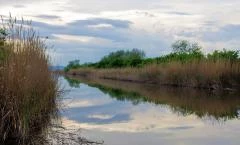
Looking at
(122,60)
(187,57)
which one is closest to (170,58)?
(187,57)

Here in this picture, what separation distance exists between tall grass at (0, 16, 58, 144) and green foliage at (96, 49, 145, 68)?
43351 millimetres

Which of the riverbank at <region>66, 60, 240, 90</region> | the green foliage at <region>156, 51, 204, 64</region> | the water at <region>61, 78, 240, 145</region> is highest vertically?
the green foliage at <region>156, 51, 204, 64</region>

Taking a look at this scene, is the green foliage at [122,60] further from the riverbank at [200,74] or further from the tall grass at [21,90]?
the tall grass at [21,90]

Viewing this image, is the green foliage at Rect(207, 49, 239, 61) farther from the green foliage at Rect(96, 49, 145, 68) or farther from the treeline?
the green foliage at Rect(96, 49, 145, 68)

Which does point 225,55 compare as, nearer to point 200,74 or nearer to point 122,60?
point 200,74

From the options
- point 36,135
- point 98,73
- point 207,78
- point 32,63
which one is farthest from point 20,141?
point 98,73

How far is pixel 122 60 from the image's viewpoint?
63.8m

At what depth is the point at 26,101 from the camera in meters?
7.34

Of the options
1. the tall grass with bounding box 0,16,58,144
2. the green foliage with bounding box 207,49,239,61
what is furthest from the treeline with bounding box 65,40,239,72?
the tall grass with bounding box 0,16,58,144

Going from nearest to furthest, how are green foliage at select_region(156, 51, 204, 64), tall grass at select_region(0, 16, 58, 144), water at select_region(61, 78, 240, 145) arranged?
tall grass at select_region(0, 16, 58, 144) < water at select_region(61, 78, 240, 145) < green foliage at select_region(156, 51, 204, 64)

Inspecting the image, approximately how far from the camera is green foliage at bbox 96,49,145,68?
180 ft

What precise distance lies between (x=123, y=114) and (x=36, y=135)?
5769 mm

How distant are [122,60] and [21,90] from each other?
56.5 metres

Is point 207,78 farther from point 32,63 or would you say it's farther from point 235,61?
point 32,63
